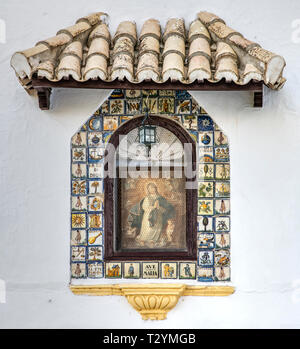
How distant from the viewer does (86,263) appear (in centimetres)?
498

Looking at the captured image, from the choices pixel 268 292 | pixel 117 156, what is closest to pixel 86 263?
pixel 117 156

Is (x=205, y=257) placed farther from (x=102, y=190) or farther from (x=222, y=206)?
(x=102, y=190)

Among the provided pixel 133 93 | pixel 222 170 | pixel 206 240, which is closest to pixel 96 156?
pixel 133 93

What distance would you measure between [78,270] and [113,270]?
0.34m

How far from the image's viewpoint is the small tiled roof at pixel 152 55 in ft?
14.4

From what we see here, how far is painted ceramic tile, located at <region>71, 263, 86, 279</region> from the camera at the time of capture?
497 cm

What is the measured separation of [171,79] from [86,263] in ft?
6.35

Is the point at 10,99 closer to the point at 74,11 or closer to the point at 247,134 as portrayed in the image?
the point at 74,11

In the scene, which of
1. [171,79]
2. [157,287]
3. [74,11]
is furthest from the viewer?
[74,11]

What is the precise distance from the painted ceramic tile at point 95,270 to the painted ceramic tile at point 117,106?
147 cm

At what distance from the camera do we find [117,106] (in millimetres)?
5012

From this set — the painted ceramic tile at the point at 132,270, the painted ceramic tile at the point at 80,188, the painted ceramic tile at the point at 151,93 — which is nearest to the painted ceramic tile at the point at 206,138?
the painted ceramic tile at the point at 151,93

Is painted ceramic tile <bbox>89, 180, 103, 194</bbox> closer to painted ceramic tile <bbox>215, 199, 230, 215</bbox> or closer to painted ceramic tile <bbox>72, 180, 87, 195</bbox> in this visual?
painted ceramic tile <bbox>72, 180, 87, 195</bbox>

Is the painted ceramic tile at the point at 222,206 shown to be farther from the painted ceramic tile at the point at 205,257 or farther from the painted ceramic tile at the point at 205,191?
the painted ceramic tile at the point at 205,257
